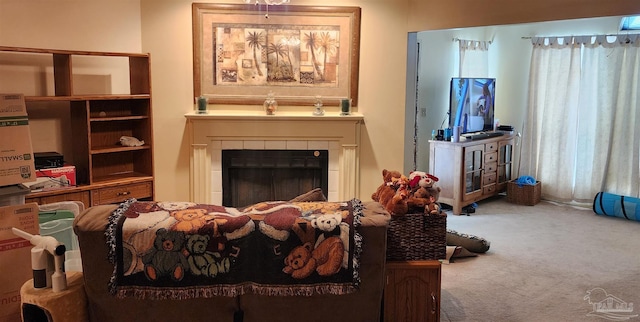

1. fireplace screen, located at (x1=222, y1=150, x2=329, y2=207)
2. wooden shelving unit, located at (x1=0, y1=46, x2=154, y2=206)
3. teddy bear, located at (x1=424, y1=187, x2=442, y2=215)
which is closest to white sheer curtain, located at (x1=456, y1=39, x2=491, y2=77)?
fireplace screen, located at (x1=222, y1=150, x2=329, y2=207)

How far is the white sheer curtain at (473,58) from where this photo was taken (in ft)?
21.6

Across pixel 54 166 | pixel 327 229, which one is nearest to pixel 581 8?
pixel 327 229

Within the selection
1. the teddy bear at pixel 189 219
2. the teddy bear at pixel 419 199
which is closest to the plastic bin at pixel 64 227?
the teddy bear at pixel 189 219

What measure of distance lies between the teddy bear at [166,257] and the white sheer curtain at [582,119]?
18.1ft

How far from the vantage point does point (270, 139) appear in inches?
199

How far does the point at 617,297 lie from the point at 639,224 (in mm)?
2312

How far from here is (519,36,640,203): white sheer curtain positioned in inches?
236

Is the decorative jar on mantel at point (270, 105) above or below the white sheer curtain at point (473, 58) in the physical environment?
below

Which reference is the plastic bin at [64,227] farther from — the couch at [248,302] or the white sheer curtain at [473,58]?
the white sheer curtain at [473,58]

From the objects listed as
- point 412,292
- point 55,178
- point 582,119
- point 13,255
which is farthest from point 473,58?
point 13,255

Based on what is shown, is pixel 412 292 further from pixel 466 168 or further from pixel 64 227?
pixel 466 168

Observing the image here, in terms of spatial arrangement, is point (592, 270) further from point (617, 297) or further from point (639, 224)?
point (639, 224)

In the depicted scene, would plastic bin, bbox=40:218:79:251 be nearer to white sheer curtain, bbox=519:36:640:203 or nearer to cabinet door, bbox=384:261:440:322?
cabinet door, bbox=384:261:440:322

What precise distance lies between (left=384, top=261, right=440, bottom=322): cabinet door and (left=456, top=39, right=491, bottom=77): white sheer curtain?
14.3 feet
